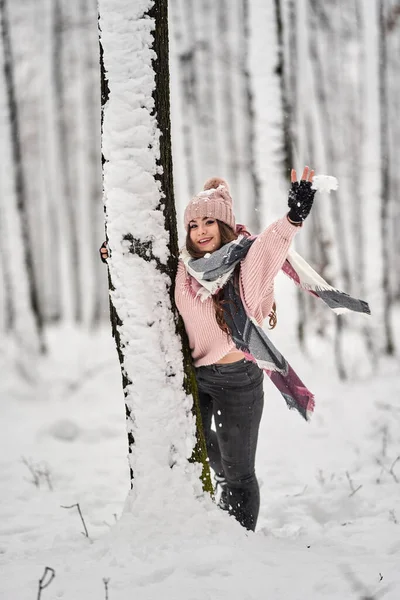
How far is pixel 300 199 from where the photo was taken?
211 centimetres

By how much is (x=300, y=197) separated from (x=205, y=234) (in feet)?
2.19

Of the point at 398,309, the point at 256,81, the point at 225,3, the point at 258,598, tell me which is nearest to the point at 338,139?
the point at 225,3

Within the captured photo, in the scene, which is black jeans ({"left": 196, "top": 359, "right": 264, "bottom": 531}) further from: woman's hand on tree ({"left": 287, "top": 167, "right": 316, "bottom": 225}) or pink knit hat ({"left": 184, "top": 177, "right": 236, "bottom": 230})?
woman's hand on tree ({"left": 287, "top": 167, "right": 316, "bottom": 225})

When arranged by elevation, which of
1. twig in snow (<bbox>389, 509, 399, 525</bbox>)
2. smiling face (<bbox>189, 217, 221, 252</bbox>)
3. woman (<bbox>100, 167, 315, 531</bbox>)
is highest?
smiling face (<bbox>189, 217, 221, 252</bbox>)

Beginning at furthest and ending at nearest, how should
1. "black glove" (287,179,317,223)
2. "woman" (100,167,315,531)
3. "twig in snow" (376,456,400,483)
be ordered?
"twig in snow" (376,456,400,483), "woman" (100,167,315,531), "black glove" (287,179,317,223)

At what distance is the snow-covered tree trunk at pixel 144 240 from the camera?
2428mm

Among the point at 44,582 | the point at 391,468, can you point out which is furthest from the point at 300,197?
the point at 391,468

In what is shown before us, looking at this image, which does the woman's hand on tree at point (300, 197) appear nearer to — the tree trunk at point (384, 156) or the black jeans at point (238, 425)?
the black jeans at point (238, 425)

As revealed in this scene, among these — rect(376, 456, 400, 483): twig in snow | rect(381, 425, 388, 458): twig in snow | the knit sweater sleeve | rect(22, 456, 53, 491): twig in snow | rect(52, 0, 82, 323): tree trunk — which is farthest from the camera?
rect(52, 0, 82, 323): tree trunk

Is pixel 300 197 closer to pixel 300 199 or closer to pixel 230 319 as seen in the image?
pixel 300 199

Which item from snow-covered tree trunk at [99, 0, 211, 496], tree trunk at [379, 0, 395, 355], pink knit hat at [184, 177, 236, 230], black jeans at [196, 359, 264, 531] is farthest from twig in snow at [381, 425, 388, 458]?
tree trunk at [379, 0, 395, 355]

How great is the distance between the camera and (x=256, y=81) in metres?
6.52

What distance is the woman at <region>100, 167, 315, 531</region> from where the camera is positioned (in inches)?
93.4

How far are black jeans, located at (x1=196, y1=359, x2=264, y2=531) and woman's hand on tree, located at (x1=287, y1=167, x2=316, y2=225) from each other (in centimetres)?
97
